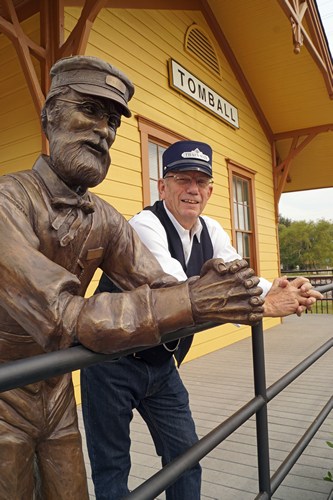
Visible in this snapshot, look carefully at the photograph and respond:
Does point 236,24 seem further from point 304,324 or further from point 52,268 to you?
point 52,268

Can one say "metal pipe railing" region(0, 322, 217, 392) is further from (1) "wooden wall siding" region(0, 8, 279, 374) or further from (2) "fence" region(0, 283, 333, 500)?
(1) "wooden wall siding" region(0, 8, 279, 374)

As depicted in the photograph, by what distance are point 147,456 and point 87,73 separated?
262 centimetres

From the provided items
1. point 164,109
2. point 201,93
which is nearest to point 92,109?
point 164,109

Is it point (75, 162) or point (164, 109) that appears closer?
point (75, 162)

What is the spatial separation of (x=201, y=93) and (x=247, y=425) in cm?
470

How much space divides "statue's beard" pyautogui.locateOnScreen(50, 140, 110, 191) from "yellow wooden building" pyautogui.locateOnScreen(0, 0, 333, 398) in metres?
2.53

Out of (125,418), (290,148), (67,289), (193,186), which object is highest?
(290,148)

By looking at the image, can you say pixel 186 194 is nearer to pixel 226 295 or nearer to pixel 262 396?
pixel 262 396

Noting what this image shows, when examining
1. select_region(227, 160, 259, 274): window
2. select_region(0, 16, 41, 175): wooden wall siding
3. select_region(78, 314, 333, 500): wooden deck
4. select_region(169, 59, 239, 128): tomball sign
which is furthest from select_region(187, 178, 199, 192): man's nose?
select_region(227, 160, 259, 274): window

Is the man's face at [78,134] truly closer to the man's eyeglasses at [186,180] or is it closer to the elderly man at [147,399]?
the elderly man at [147,399]

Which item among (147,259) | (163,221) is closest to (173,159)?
(163,221)

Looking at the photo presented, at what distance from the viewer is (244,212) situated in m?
7.80

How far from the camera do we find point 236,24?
6430 millimetres

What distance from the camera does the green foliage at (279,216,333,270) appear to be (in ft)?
160
